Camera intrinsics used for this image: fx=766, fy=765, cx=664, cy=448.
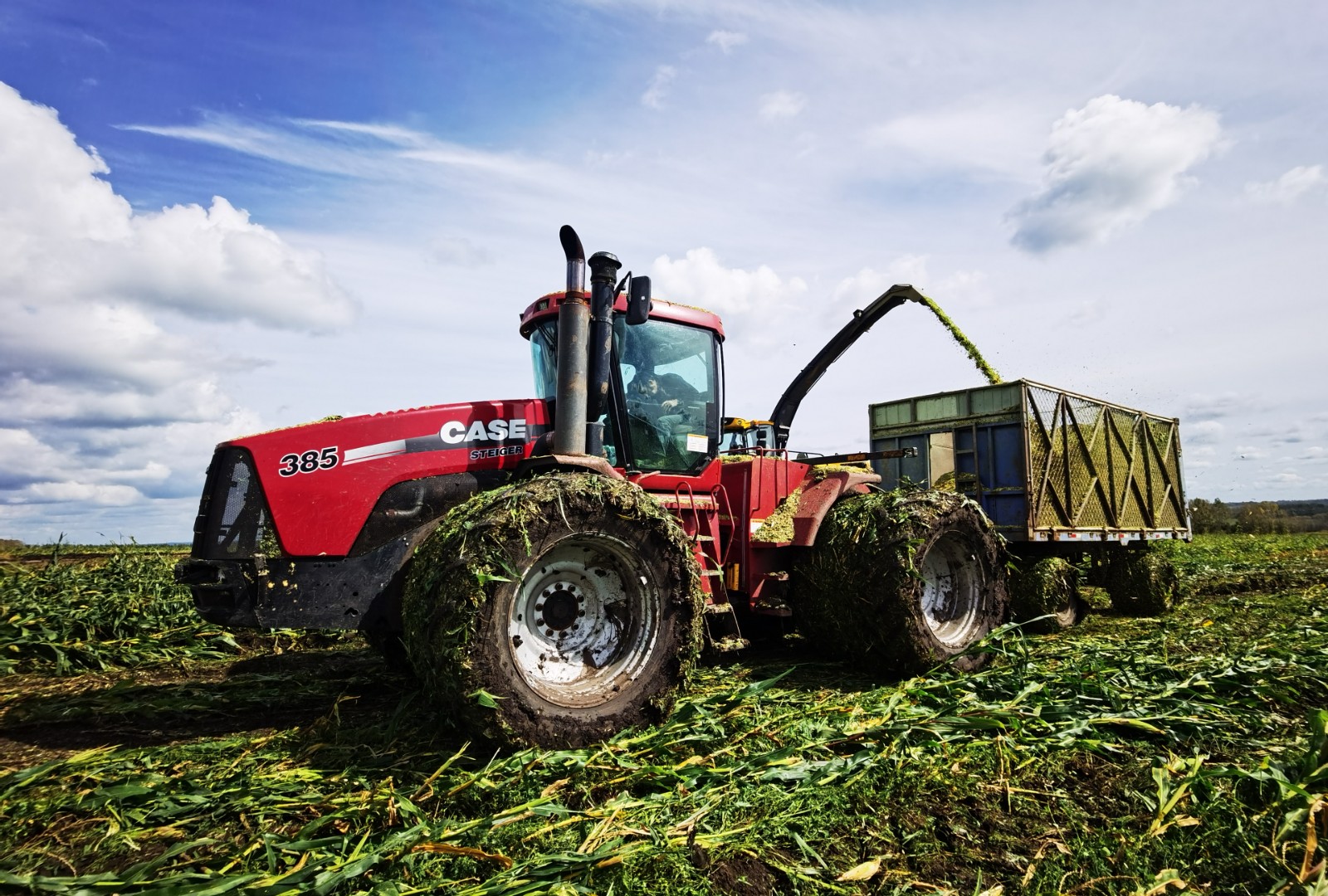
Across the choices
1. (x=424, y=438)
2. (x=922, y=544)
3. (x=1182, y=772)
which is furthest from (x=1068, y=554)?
(x=424, y=438)

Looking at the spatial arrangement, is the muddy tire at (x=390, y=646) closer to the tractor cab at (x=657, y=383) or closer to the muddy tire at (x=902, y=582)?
the tractor cab at (x=657, y=383)

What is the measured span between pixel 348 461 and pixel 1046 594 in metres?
7.71

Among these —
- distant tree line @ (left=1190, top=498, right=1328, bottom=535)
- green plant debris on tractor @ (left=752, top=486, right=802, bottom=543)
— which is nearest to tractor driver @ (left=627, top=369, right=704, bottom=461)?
green plant debris on tractor @ (left=752, top=486, right=802, bottom=543)

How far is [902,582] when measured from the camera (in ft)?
18.2

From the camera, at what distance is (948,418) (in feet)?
34.7

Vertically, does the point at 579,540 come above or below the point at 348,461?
below

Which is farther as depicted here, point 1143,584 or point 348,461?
point 1143,584

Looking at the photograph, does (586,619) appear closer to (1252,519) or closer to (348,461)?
(348,461)

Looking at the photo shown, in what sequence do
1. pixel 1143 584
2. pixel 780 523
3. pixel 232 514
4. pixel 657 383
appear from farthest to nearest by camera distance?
pixel 1143 584 → pixel 780 523 → pixel 657 383 → pixel 232 514

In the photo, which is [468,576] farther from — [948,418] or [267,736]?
[948,418]

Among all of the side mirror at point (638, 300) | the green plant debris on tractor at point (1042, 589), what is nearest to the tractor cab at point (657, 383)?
the side mirror at point (638, 300)

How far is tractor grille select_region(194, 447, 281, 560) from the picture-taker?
4.52 metres

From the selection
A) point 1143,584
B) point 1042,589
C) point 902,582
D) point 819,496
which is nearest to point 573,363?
point 819,496

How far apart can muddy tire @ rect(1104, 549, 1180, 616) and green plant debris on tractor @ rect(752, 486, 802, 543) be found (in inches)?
246
